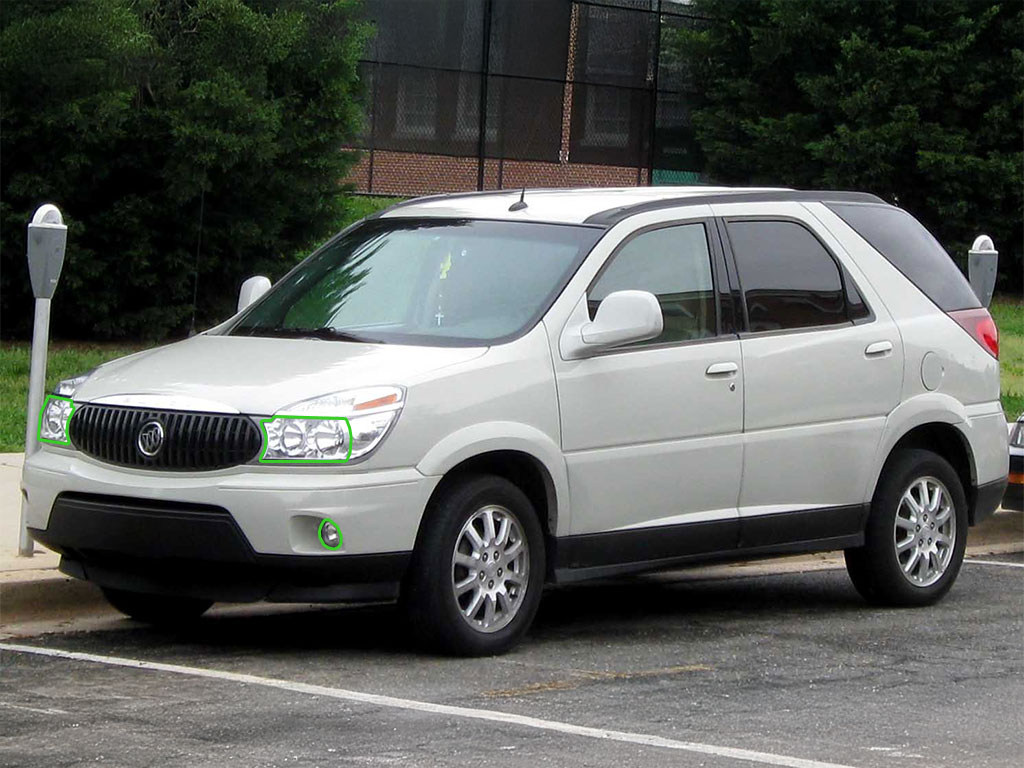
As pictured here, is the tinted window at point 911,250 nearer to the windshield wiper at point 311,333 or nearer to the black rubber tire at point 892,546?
the black rubber tire at point 892,546

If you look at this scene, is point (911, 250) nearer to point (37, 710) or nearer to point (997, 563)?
point (997, 563)

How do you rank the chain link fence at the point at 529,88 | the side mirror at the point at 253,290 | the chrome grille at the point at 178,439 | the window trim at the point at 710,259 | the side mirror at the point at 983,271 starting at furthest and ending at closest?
the chain link fence at the point at 529,88 < the side mirror at the point at 983,271 < the side mirror at the point at 253,290 < the window trim at the point at 710,259 < the chrome grille at the point at 178,439

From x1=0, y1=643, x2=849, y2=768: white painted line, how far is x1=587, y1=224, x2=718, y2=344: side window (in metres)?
2.15

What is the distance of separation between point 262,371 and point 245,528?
27.9 inches

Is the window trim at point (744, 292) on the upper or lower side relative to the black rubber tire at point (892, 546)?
upper

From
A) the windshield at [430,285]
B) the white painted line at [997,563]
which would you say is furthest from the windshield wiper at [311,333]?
the white painted line at [997,563]

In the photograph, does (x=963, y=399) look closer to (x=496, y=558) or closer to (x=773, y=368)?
(x=773, y=368)

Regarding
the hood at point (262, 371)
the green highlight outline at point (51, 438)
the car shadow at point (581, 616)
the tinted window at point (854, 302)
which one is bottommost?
the car shadow at point (581, 616)

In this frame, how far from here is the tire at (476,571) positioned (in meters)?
7.40

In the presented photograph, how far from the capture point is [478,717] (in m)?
6.51

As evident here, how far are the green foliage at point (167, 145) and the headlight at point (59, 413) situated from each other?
9252 mm

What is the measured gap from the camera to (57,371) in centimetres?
1616

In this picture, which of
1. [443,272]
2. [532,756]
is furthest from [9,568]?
[532,756]

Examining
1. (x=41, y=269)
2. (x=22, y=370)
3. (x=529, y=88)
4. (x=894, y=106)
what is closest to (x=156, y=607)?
(x=41, y=269)
